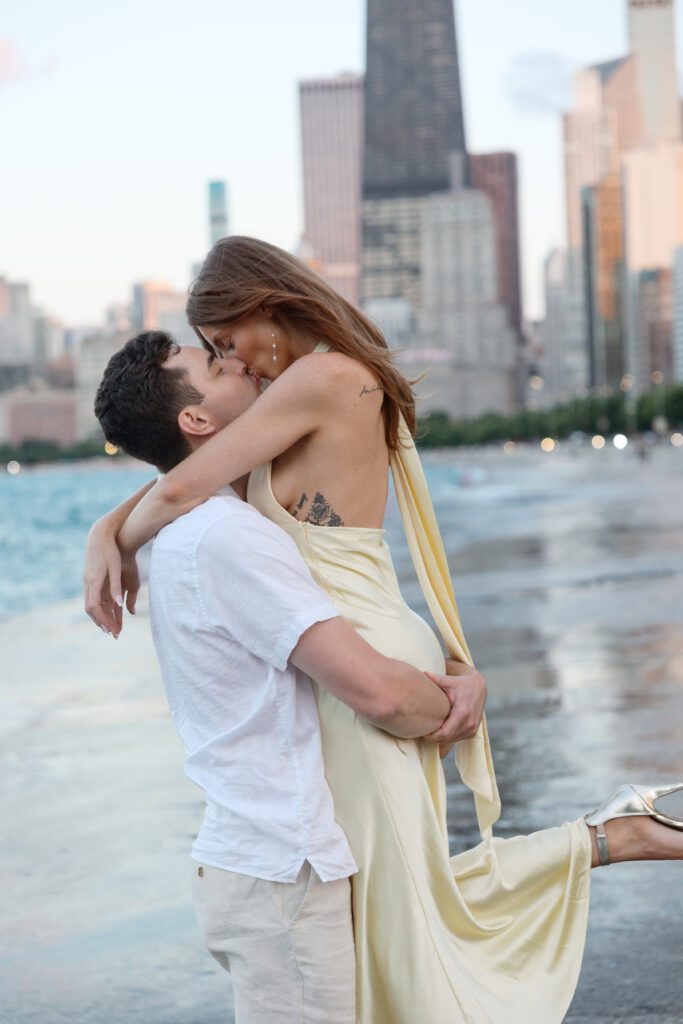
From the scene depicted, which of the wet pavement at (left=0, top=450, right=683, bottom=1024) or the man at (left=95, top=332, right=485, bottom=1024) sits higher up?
the man at (left=95, top=332, right=485, bottom=1024)

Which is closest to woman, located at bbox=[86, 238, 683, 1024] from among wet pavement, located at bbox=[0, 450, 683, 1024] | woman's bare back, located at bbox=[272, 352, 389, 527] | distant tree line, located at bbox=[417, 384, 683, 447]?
woman's bare back, located at bbox=[272, 352, 389, 527]

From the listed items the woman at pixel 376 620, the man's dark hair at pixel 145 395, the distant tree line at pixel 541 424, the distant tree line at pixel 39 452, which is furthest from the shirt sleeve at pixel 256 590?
the distant tree line at pixel 39 452

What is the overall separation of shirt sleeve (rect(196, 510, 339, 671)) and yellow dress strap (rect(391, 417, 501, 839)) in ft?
1.21

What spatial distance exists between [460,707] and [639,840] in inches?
21.4

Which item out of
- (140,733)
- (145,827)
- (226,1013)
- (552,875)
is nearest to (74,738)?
(140,733)

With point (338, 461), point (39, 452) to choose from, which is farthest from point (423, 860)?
point (39, 452)

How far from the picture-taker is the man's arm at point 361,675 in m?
2.25

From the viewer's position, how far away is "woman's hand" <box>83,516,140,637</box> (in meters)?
2.64

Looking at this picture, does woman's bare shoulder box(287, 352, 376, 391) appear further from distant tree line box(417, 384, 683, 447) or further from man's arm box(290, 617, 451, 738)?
distant tree line box(417, 384, 683, 447)

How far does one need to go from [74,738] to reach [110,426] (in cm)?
496

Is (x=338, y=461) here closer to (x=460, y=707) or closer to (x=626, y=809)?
(x=460, y=707)

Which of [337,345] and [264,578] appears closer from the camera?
[264,578]

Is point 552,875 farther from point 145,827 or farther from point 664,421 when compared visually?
point 664,421

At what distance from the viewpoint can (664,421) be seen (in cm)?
11238
